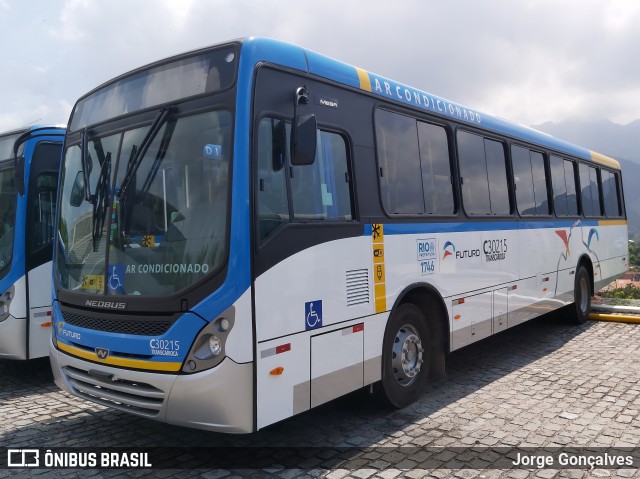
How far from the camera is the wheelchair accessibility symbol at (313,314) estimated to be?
4363mm

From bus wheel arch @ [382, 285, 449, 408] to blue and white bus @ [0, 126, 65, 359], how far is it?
4.28m

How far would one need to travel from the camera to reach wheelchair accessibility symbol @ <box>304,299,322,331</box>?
4363 millimetres

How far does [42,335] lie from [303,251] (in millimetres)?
4231

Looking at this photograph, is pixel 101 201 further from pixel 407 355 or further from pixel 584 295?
pixel 584 295

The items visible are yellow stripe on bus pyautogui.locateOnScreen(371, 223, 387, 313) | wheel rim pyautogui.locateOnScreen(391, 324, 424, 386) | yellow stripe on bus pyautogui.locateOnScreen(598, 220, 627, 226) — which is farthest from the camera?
yellow stripe on bus pyautogui.locateOnScreen(598, 220, 627, 226)

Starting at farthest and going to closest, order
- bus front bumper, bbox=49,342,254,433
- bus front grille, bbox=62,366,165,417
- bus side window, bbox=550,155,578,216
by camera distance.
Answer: bus side window, bbox=550,155,578,216
bus front grille, bbox=62,366,165,417
bus front bumper, bbox=49,342,254,433

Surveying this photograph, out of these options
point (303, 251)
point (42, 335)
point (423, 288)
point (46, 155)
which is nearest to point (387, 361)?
point (423, 288)

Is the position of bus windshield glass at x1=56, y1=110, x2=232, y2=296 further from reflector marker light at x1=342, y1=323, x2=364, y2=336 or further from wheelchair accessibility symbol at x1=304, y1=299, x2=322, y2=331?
reflector marker light at x1=342, y1=323, x2=364, y2=336

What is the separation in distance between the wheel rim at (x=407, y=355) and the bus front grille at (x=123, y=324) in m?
2.47

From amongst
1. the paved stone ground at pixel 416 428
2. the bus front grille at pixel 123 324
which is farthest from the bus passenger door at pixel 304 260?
the bus front grille at pixel 123 324

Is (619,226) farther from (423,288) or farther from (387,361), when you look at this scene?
(387,361)

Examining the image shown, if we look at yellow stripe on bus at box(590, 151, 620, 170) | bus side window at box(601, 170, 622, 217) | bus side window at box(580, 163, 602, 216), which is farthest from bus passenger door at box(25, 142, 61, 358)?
bus side window at box(601, 170, 622, 217)

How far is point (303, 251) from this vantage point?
4375 millimetres

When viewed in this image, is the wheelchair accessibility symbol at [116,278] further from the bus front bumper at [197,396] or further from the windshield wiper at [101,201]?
the bus front bumper at [197,396]
